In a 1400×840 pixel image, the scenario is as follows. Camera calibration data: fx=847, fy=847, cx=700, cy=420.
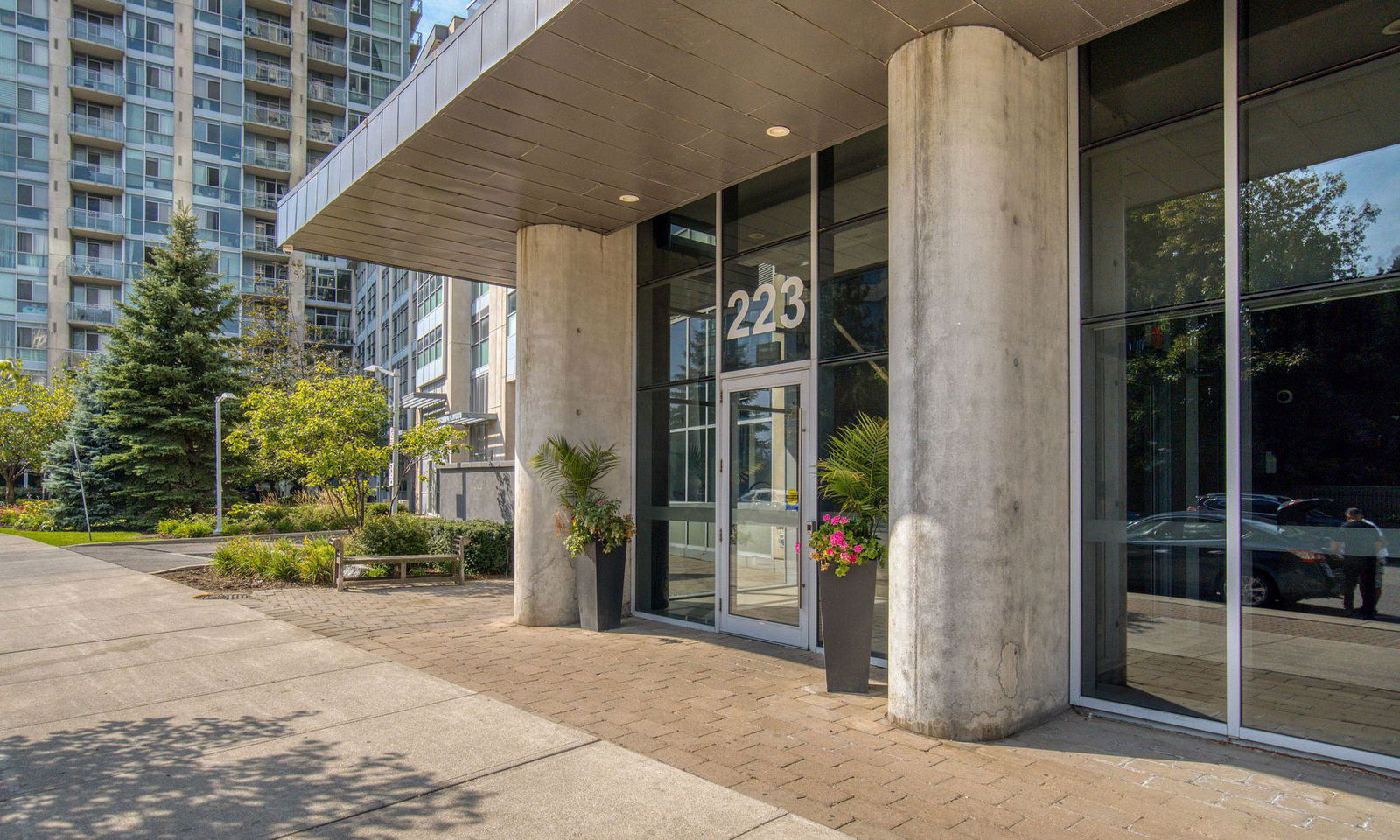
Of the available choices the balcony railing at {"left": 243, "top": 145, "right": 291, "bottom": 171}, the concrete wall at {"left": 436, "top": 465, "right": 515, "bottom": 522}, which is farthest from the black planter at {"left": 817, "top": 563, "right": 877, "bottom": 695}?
the balcony railing at {"left": 243, "top": 145, "right": 291, "bottom": 171}

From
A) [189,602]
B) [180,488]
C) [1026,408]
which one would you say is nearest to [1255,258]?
[1026,408]

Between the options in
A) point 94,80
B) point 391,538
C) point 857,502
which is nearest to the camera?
point 857,502

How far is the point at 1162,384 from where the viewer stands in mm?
5633

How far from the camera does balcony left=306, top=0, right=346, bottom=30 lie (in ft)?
181

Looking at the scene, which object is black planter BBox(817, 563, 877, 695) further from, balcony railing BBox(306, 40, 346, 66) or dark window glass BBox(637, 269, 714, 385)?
balcony railing BBox(306, 40, 346, 66)

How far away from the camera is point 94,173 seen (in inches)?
1902

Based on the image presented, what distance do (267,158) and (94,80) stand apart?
9.33 metres

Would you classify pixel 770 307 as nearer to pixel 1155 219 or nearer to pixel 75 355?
pixel 1155 219

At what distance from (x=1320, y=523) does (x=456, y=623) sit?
8008 mm

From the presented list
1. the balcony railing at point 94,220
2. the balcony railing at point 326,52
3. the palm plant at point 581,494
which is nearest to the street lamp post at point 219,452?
the palm plant at point 581,494

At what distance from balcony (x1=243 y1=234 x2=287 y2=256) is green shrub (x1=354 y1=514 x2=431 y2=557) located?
45799mm

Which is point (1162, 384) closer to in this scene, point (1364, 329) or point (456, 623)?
point (1364, 329)

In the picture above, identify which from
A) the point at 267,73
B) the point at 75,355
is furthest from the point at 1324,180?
the point at 267,73

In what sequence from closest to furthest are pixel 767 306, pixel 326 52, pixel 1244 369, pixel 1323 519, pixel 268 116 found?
pixel 1323 519 → pixel 1244 369 → pixel 767 306 → pixel 268 116 → pixel 326 52
